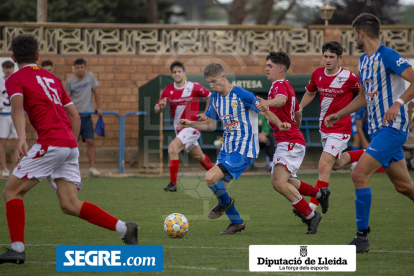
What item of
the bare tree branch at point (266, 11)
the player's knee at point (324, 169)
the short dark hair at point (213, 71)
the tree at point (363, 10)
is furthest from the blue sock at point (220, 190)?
the bare tree branch at point (266, 11)

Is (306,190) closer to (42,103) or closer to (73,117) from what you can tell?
(73,117)

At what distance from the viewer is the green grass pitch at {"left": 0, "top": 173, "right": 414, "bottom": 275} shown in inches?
179

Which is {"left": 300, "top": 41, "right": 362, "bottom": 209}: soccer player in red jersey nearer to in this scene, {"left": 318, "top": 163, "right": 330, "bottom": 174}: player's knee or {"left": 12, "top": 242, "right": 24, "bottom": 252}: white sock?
{"left": 318, "top": 163, "right": 330, "bottom": 174}: player's knee

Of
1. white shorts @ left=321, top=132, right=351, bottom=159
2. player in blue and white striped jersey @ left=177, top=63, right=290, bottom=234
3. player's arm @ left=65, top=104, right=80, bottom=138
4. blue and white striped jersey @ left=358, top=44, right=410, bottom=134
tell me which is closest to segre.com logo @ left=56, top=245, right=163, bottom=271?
player's arm @ left=65, top=104, right=80, bottom=138

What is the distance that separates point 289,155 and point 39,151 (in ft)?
9.37

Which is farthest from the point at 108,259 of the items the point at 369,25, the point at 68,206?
the point at 369,25

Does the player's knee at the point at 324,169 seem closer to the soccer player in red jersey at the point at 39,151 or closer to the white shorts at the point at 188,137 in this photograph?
the white shorts at the point at 188,137

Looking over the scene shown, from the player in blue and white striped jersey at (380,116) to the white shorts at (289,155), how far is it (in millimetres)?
1203

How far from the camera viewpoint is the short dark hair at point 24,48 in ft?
→ 15.8

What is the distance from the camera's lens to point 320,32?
15.0 metres

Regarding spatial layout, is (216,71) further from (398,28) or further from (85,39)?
(398,28)

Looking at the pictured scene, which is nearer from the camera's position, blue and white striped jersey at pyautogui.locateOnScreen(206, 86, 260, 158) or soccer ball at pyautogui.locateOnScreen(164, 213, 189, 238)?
soccer ball at pyautogui.locateOnScreen(164, 213, 189, 238)

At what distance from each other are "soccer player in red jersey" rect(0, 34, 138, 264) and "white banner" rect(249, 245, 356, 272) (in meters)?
1.16

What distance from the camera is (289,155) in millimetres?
6230
